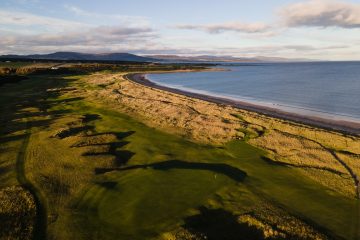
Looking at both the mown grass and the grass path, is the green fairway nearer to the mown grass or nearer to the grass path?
the mown grass

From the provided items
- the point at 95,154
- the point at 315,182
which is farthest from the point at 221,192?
the point at 95,154

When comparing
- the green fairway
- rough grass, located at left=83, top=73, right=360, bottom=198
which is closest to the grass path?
the green fairway

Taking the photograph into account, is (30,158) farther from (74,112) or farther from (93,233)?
Result: (74,112)

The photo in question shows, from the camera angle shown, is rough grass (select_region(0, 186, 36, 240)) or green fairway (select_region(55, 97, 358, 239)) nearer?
rough grass (select_region(0, 186, 36, 240))

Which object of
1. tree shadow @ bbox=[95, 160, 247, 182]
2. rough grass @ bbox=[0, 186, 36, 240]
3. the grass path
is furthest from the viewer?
tree shadow @ bbox=[95, 160, 247, 182]

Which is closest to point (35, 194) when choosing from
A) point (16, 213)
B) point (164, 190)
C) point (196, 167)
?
point (16, 213)

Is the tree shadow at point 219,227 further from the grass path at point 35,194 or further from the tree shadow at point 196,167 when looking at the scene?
the grass path at point 35,194

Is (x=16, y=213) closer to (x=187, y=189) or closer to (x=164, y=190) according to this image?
(x=164, y=190)
